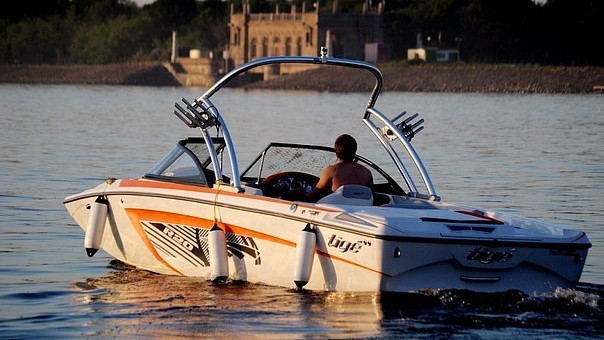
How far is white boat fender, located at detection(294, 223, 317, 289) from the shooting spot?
11750mm

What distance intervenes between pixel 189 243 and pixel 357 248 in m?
2.43

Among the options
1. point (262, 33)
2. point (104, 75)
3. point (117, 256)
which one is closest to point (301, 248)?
point (117, 256)

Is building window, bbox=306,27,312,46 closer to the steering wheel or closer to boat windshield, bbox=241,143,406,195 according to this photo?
boat windshield, bbox=241,143,406,195

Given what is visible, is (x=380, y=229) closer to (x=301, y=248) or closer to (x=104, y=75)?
(x=301, y=248)

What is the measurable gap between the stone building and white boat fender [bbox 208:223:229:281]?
389ft

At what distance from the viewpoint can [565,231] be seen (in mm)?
11898

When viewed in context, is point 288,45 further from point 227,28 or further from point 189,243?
point 189,243

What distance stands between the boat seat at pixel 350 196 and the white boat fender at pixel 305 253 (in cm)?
83

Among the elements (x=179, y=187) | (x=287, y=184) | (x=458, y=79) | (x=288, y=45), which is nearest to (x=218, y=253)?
(x=179, y=187)

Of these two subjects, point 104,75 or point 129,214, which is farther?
point 104,75

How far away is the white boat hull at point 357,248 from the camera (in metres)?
11.3

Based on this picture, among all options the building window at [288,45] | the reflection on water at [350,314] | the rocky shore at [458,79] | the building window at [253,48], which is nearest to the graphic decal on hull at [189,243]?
the reflection on water at [350,314]

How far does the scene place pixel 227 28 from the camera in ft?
552

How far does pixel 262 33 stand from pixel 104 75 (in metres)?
19.0
